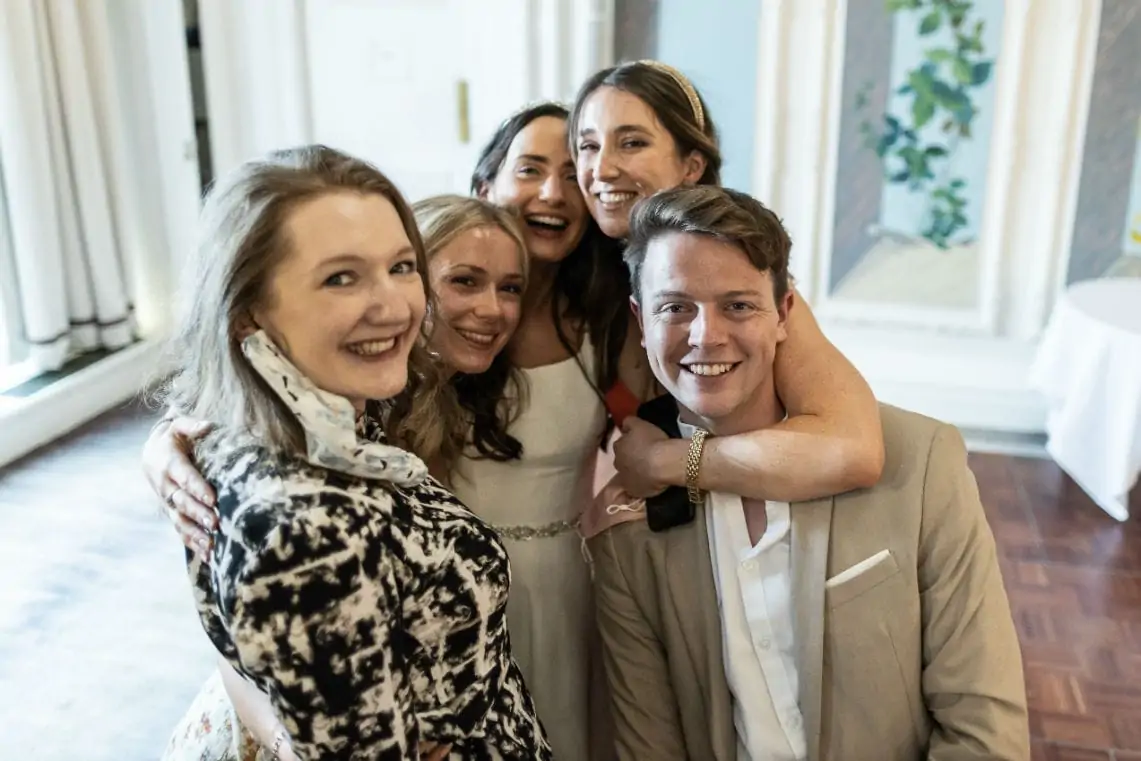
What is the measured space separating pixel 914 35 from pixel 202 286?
12.1 feet

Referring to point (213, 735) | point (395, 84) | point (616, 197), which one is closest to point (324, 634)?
point (213, 735)

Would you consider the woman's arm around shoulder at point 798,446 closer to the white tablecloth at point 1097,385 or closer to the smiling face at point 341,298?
the smiling face at point 341,298

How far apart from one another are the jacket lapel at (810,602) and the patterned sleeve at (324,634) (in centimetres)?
62

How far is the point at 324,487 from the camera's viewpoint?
1.10 meters

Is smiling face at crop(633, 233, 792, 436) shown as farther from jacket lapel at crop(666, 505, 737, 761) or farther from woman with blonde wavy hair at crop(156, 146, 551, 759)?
woman with blonde wavy hair at crop(156, 146, 551, 759)

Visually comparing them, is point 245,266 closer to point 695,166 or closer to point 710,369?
point 710,369

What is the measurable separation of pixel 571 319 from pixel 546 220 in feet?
0.61

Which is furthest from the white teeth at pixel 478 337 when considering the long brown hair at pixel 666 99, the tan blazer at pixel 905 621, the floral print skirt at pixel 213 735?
the floral print skirt at pixel 213 735

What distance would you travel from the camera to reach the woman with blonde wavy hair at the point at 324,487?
3.46ft

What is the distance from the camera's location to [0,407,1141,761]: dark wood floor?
260cm

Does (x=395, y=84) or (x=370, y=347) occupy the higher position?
(x=395, y=84)

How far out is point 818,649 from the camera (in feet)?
4.88

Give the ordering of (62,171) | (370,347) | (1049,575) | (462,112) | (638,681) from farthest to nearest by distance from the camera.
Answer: (462,112)
(62,171)
(1049,575)
(638,681)
(370,347)

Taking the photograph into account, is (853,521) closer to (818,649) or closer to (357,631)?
(818,649)
